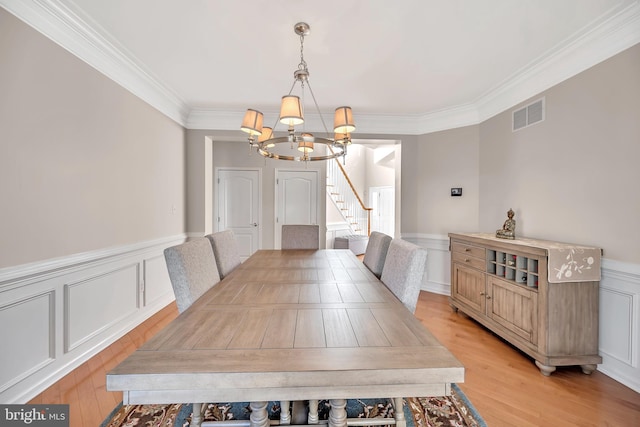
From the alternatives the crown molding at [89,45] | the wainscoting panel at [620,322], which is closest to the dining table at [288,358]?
the wainscoting panel at [620,322]

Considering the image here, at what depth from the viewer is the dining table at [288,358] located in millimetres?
857

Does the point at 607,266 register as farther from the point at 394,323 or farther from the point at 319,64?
the point at 319,64

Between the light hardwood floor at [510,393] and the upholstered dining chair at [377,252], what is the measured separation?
39.0 inches

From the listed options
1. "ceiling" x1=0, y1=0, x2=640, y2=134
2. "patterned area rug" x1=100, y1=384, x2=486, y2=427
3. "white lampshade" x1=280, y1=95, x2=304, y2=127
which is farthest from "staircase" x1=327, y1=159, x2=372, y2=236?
"patterned area rug" x1=100, y1=384, x2=486, y2=427

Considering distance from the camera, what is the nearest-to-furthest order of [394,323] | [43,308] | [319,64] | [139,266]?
[394,323]
[43,308]
[319,64]
[139,266]

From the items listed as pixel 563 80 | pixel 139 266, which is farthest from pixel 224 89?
pixel 563 80

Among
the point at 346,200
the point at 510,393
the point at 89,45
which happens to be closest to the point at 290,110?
the point at 89,45

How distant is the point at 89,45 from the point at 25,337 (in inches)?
85.3

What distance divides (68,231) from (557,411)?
11.6ft

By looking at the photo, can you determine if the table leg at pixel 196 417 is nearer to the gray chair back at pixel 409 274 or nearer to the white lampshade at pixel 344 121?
the gray chair back at pixel 409 274

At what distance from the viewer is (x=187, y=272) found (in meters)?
1.57

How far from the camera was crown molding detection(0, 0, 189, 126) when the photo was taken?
1757mm

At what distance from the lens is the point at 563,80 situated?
2.44 m

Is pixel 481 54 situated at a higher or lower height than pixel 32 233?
higher
